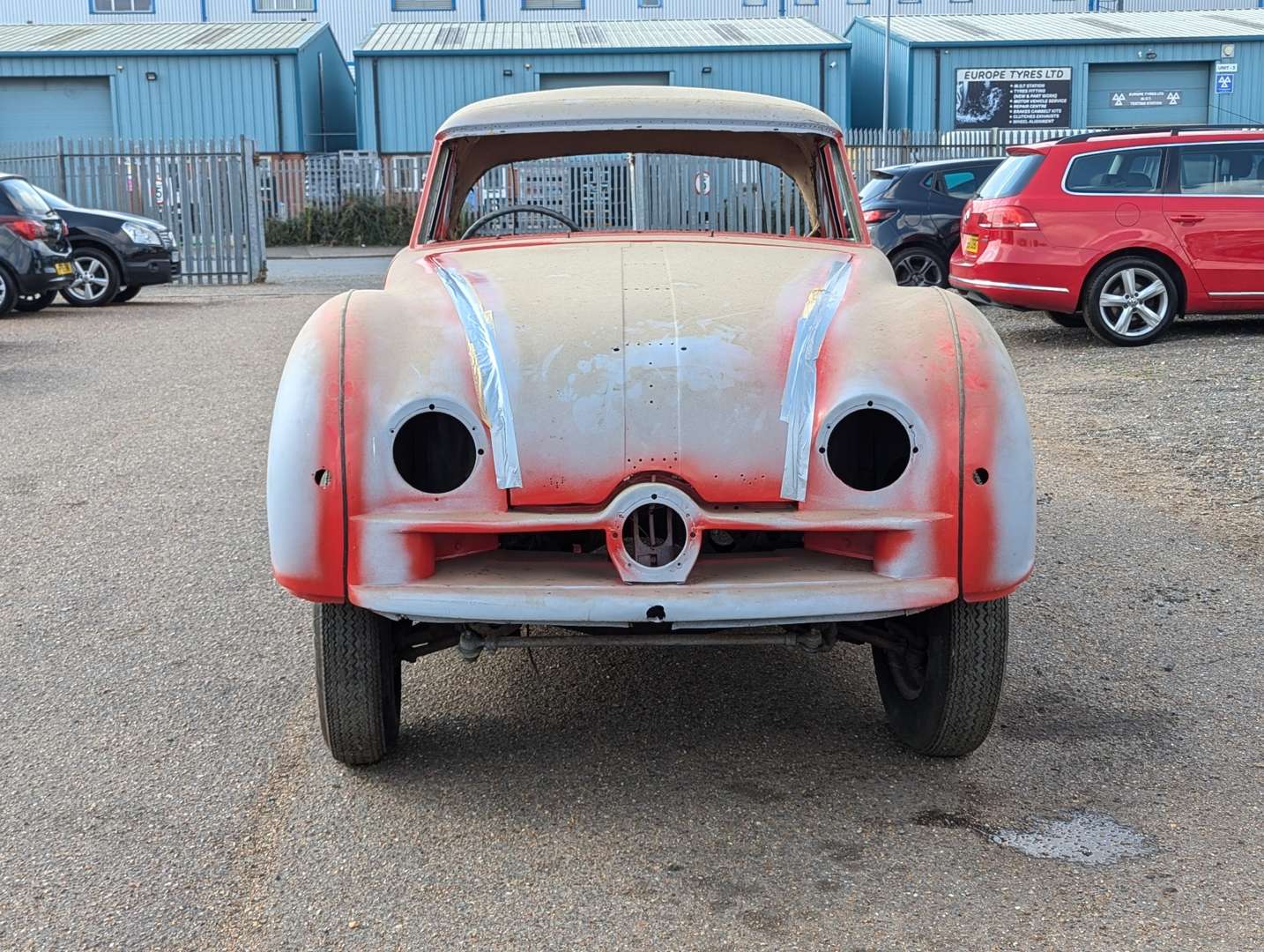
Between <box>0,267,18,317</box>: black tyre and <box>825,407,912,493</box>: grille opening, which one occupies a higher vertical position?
<box>825,407,912,493</box>: grille opening

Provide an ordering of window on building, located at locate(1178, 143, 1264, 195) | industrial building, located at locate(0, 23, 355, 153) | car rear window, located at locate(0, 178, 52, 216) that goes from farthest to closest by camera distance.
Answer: industrial building, located at locate(0, 23, 355, 153) < car rear window, located at locate(0, 178, 52, 216) < window on building, located at locate(1178, 143, 1264, 195)

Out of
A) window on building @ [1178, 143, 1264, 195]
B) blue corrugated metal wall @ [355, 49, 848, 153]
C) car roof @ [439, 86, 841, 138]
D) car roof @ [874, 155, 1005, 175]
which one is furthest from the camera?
blue corrugated metal wall @ [355, 49, 848, 153]

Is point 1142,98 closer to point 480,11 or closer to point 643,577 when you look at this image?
point 480,11

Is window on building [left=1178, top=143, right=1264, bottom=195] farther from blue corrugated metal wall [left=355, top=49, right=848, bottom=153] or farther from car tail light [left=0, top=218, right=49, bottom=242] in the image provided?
blue corrugated metal wall [left=355, top=49, right=848, bottom=153]

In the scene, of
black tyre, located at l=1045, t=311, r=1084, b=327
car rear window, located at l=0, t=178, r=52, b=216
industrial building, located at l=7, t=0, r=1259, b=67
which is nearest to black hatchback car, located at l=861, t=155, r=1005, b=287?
black tyre, located at l=1045, t=311, r=1084, b=327

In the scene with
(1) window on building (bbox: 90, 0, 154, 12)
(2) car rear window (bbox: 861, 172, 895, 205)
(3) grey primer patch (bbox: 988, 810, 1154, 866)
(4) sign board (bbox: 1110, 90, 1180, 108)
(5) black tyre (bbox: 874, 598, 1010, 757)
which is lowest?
(3) grey primer patch (bbox: 988, 810, 1154, 866)

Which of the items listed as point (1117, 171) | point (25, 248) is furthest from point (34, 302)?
point (1117, 171)

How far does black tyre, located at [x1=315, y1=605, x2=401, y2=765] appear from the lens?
348 cm

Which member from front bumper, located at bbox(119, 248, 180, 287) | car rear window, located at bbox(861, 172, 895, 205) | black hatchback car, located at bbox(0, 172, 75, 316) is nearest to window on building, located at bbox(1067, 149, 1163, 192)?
car rear window, located at bbox(861, 172, 895, 205)

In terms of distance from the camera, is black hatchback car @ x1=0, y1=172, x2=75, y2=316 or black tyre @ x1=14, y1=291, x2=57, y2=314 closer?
black hatchback car @ x1=0, y1=172, x2=75, y2=316

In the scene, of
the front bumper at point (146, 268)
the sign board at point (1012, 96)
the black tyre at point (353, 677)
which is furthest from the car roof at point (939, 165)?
the sign board at point (1012, 96)

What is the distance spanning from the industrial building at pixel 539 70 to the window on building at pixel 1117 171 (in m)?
23.6

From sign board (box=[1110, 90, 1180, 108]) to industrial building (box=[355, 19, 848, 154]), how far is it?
673 cm

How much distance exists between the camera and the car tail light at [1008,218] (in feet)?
37.6
